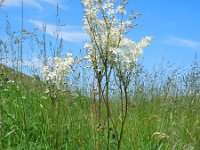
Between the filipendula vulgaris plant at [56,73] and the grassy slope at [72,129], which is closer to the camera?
the filipendula vulgaris plant at [56,73]

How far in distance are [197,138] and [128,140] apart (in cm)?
123

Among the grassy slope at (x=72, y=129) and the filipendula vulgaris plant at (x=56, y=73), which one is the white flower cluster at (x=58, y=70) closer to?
the filipendula vulgaris plant at (x=56, y=73)

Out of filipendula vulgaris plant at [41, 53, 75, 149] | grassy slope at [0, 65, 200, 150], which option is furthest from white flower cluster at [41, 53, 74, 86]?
grassy slope at [0, 65, 200, 150]

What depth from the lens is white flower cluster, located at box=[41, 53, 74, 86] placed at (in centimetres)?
301

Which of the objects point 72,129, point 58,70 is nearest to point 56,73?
point 58,70

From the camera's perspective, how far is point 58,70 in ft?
10.0

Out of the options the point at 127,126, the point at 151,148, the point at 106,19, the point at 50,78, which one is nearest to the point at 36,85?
the point at 127,126

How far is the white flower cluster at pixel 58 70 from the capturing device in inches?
118

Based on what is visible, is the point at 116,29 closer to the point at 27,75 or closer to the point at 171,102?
the point at 171,102

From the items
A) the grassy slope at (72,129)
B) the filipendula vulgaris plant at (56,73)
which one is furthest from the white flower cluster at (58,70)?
the grassy slope at (72,129)

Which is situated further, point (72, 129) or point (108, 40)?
point (72, 129)

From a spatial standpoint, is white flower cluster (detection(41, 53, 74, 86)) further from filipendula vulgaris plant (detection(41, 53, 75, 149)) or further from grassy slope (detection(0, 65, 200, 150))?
grassy slope (detection(0, 65, 200, 150))

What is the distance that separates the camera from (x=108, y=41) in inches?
103

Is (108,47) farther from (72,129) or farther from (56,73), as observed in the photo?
(72,129)
